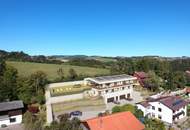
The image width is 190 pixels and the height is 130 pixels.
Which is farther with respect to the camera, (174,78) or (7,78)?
(174,78)

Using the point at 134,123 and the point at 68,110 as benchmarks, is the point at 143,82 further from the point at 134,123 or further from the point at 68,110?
the point at 134,123

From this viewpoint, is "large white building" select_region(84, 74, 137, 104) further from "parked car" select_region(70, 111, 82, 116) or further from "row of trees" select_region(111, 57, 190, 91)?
"parked car" select_region(70, 111, 82, 116)

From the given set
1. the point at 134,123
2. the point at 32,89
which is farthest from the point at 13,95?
the point at 134,123

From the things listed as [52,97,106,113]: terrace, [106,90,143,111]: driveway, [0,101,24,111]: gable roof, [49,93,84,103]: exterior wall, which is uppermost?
[0,101,24,111]: gable roof

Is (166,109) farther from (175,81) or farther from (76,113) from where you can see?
(175,81)

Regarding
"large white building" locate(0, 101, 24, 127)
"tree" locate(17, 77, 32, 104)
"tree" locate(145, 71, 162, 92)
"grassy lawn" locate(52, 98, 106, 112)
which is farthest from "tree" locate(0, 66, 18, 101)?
"tree" locate(145, 71, 162, 92)

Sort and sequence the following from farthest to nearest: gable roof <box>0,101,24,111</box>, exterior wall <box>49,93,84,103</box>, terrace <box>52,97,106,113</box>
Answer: exterior wall <box>49,93,84,103</box>, terrace <box>52,97,106,113</box>, gable roof <box>0,101,24,111</box>
